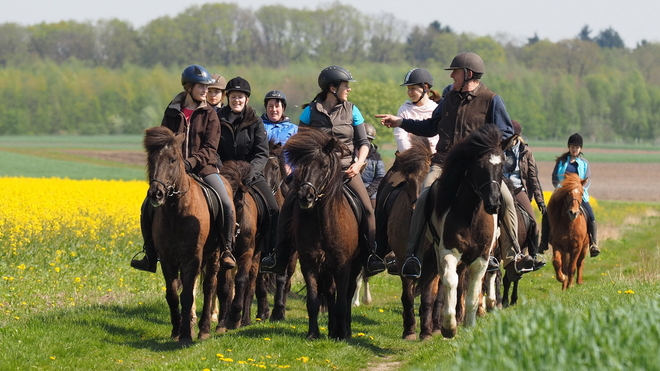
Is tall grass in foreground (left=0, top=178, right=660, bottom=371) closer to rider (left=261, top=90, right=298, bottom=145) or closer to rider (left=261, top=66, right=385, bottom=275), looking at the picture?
rider (left=261, top=66, right=385, bottom=275)

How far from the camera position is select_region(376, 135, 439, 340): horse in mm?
9828

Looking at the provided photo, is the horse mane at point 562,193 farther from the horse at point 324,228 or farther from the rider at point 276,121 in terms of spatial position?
the horse at point 324,228

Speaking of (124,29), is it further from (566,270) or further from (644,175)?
(566,270)

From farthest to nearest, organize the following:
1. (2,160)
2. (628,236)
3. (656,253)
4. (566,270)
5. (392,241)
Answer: (2,160) < (628,236) < (656,253) < (566,270) < (392,241)

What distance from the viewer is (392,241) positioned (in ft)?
34.2

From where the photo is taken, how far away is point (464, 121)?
9688 millimetres

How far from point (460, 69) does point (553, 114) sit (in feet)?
361

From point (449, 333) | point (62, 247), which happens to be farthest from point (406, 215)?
point (62, 247)

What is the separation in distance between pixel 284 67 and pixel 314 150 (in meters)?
121

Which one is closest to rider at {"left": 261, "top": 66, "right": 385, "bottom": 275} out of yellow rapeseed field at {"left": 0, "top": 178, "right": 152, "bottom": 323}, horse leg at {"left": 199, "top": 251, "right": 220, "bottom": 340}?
horse leg at {"left": 199, "top": 251, "right": 220, "bottom": 340}

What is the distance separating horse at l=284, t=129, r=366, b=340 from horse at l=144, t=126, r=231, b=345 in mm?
1024

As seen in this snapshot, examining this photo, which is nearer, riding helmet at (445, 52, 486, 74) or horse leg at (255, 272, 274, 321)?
riding helmet at (445, 52, 486, 74)

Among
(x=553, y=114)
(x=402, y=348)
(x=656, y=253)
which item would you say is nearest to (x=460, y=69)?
(x=402, y=348)

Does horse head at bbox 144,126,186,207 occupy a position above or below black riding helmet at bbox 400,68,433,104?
below
